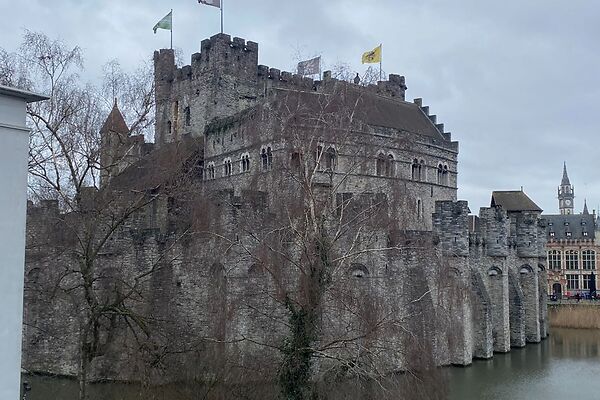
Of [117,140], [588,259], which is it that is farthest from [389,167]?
[588,259]

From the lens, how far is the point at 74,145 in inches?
716

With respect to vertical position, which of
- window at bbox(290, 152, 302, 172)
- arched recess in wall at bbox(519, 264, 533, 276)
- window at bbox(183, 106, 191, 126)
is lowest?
arched recess in wall at bbox(519, 264, 533, 276)

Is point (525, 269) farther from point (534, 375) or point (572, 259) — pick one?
point (572, 259)

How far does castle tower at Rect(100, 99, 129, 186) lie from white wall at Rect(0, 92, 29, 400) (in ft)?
21.0

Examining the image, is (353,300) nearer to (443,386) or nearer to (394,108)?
(443,386)

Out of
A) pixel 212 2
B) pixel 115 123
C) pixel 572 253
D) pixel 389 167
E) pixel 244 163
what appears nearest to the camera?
pixel 389 167

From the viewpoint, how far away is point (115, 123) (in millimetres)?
18516

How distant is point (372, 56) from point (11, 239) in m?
38.4

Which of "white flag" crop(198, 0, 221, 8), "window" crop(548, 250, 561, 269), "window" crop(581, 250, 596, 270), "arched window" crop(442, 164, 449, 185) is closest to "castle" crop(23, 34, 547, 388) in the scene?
"arched window" crop(442, 164, 449, 185)

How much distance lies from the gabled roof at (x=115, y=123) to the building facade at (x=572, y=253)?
6628 cm

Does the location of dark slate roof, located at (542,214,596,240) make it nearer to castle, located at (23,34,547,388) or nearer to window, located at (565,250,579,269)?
window, located at (565,250,579,269)

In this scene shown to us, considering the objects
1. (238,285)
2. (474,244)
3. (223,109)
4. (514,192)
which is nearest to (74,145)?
(238,285)

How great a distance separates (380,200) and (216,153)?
2578cm

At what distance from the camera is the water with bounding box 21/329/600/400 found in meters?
23.1
